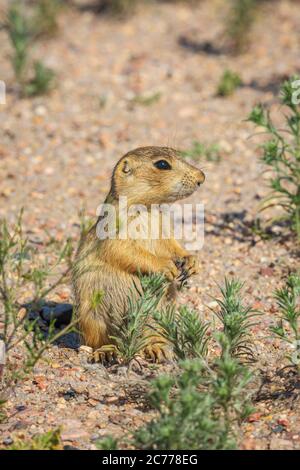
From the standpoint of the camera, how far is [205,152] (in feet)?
26.5

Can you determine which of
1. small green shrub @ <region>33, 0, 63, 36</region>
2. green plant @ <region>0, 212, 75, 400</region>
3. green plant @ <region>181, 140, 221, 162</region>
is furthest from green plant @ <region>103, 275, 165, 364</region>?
small green shrub @ <region>33, 0, 63, 36</region>

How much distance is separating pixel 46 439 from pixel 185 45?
7.64 meters

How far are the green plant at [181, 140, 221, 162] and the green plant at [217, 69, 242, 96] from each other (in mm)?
1294

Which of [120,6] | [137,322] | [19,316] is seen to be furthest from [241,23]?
[137,322]

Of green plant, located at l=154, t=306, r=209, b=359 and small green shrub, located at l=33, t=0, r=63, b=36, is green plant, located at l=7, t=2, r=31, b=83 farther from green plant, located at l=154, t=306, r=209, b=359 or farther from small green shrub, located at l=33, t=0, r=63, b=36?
green plant, located at l=154, t=306, r=209, b=359

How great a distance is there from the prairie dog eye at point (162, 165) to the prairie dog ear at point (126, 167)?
183mm

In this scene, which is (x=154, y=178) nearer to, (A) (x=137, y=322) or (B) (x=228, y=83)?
(A) (x=137, y=322)

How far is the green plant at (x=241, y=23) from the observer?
10172 millimetres

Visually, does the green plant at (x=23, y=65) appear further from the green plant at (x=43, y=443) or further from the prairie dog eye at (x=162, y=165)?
the green plant at (x=43, y=443)

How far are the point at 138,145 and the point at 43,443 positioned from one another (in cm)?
489

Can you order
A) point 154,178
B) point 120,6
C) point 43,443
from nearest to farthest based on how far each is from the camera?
point 43,443 < point 154,178 < point 120,6

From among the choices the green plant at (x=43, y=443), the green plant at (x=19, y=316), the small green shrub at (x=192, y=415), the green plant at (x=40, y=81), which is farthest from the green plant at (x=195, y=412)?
the green plant at (x=40, y=81)

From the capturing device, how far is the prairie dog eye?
17.9 feet
